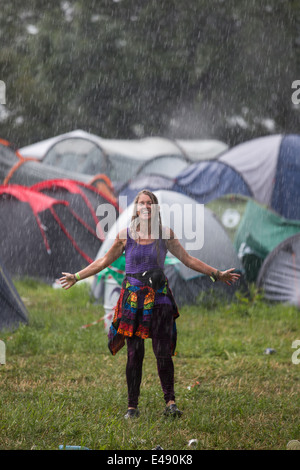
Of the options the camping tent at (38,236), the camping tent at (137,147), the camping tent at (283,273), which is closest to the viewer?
the camping tent at (283,273)

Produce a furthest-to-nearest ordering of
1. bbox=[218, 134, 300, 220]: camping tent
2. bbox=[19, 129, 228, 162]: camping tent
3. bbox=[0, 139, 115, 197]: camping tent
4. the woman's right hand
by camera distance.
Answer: bbox=[19, 129, 228, 162]: camping tent
bbox=[0, 139, 115, 197]: camping tent
bbox=[218, 134, 300, 220]: camping tent
the woman's right hand

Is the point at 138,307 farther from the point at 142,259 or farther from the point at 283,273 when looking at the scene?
the point at 283,273

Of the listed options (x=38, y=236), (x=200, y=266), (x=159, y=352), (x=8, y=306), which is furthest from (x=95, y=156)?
(x=159, y=352)

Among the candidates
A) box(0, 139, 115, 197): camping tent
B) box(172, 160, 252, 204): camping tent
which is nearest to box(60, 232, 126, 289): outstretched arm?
box(172, 160, 252, 204): camping tent

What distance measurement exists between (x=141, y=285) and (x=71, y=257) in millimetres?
5376

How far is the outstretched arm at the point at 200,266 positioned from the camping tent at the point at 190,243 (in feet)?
9.71

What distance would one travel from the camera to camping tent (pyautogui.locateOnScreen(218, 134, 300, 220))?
373 inches

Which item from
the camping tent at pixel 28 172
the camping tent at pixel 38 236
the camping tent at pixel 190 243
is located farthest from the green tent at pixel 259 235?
the camping tent at pixel 28 172

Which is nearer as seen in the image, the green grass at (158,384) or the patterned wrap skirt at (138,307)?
the green grass at (158,384)

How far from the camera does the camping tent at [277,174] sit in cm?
948

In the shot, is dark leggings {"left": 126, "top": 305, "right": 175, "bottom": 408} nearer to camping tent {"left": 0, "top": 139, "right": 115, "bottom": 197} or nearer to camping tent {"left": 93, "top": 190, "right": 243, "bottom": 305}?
camping tent {"left": 93, "top": 190, "right": 243, "bottom": 305}

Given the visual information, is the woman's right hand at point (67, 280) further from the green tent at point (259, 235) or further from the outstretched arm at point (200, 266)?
the green tent at point (259, 235)

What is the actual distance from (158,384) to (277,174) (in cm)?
614

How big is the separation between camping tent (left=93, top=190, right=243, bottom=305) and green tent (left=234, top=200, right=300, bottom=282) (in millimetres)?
918
